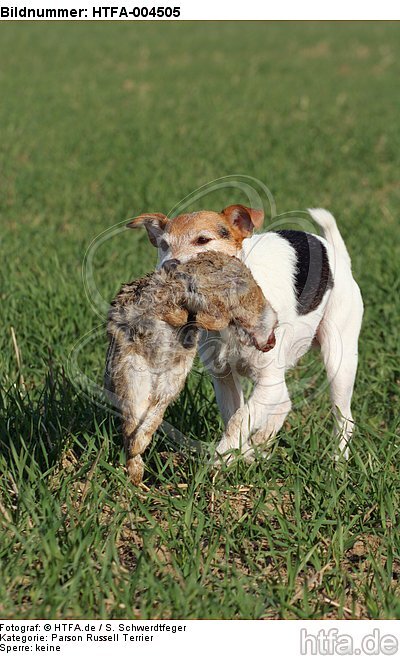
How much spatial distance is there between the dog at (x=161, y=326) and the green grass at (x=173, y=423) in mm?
489

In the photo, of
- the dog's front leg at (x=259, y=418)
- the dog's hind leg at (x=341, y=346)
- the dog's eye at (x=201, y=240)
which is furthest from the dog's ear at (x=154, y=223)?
the dog's hind leg at (x=341, y=346)

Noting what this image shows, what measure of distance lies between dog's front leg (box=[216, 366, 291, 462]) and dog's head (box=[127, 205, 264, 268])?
2.19 feet

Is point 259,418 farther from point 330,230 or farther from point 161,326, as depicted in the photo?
point 330,230

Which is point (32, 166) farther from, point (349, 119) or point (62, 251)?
point (349, 119)

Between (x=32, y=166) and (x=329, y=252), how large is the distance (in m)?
7.28

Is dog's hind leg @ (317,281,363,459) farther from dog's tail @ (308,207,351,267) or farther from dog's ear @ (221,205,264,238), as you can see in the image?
dog's ear @ (221,205,264,238)

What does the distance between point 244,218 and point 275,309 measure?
0.50 metres

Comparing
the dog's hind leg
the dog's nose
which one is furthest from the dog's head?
the dog's hind leg

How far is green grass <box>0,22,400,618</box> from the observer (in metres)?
3.53

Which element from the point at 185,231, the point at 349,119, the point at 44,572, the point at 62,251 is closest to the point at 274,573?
the point at 44,572

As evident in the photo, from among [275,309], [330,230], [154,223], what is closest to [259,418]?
[275,309]

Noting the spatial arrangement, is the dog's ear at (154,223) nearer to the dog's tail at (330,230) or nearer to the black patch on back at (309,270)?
the black patch on back at (309,270)

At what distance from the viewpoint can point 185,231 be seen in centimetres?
441

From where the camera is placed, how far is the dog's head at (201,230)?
4.36 metres
